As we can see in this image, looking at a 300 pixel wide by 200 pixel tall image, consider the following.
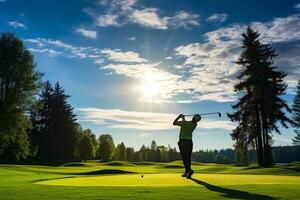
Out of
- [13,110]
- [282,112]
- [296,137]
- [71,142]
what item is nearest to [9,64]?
[13,110]

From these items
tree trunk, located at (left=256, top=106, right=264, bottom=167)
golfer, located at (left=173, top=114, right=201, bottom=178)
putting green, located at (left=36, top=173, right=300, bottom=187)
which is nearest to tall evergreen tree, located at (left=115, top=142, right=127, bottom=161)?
tree trunk, located at (left=256, top=106, right=264, bottom=167)

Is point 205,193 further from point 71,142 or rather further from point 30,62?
point 71,142

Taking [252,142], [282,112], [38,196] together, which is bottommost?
[38,196]

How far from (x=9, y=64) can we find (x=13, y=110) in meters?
5.49

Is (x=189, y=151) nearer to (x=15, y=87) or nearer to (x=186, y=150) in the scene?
(x=186, y=150)

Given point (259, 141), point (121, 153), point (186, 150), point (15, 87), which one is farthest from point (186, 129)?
point (121, 153)

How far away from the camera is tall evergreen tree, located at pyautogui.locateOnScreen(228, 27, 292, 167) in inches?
1686

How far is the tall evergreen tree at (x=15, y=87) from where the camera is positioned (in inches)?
1786

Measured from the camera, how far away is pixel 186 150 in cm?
1546

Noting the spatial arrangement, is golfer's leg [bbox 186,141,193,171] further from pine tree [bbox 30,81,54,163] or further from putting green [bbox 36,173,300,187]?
pine tree [bbox 30,81,54,163]

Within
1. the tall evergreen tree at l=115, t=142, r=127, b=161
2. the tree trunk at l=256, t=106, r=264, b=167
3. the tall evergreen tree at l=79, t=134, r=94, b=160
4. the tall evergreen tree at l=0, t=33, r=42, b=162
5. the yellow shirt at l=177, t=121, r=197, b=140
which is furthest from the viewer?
the tall evergreen tree at l=115, t=142, r=127, b=161

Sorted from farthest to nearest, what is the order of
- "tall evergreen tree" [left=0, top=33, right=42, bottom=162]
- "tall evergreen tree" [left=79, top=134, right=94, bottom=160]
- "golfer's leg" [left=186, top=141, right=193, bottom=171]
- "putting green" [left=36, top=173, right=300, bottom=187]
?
"tall evergreen tree" [left=79, top=134, right=94, bottom=160] < "tall evergreen tree" [left=0, top=33, right=42, bottom=162] < "golfer's leg" [left=186, top=141, right=193, bottom=171] < "putting green" [left=36, top=173, right=300, bottom=187]

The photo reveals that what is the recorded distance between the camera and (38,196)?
34.3 ft

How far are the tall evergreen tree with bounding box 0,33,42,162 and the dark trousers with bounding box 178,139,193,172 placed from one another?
33.6 m
